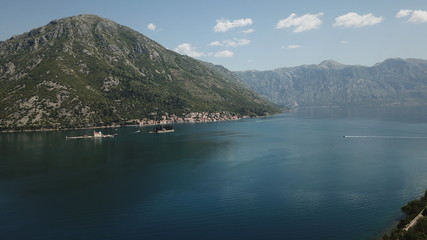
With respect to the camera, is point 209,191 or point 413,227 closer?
point 413,227

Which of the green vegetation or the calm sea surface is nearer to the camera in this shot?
the green vegetation

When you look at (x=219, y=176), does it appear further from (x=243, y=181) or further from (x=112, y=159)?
(x=112, y=159)

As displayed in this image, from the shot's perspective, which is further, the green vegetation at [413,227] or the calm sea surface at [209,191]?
the calm sea surface at [209,191]

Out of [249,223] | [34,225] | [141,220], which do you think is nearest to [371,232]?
[249,223]
